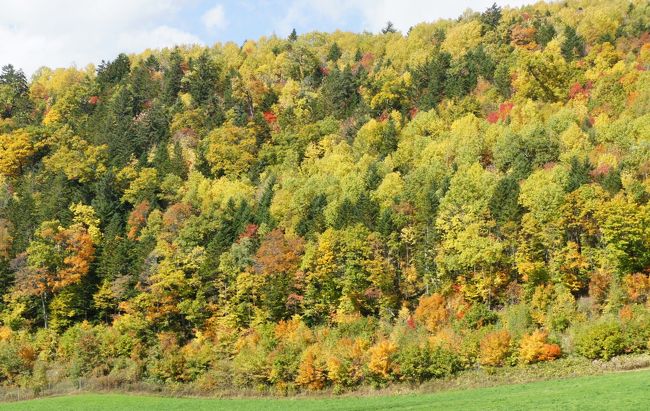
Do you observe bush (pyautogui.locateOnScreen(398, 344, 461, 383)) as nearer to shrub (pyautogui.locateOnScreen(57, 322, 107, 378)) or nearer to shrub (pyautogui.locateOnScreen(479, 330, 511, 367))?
shrub (pyautogui.locateOnScreen(479, 330, 511, 367))

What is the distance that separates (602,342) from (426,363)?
597 inches

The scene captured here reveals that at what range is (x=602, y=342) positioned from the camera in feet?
182

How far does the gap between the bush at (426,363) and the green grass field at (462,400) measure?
484 centimetres

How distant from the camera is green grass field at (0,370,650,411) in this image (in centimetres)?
3569

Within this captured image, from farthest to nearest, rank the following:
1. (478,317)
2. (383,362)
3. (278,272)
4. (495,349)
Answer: (278,272) < (478,317) < (383,362) < (495,349)

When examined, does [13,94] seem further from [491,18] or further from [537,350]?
[537,350]

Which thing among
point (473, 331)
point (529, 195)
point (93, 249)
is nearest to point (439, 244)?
point (529, 195)

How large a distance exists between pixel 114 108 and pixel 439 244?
85.5 m

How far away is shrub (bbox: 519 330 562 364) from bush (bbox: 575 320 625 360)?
6.91 ft

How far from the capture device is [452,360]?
59.5 m

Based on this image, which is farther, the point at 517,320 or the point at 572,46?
the point at 572,46

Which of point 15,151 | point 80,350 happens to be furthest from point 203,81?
point 80,350

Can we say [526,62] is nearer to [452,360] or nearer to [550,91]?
[550,91]

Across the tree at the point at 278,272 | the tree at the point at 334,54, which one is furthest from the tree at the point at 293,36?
the tree at the point at 278,272
